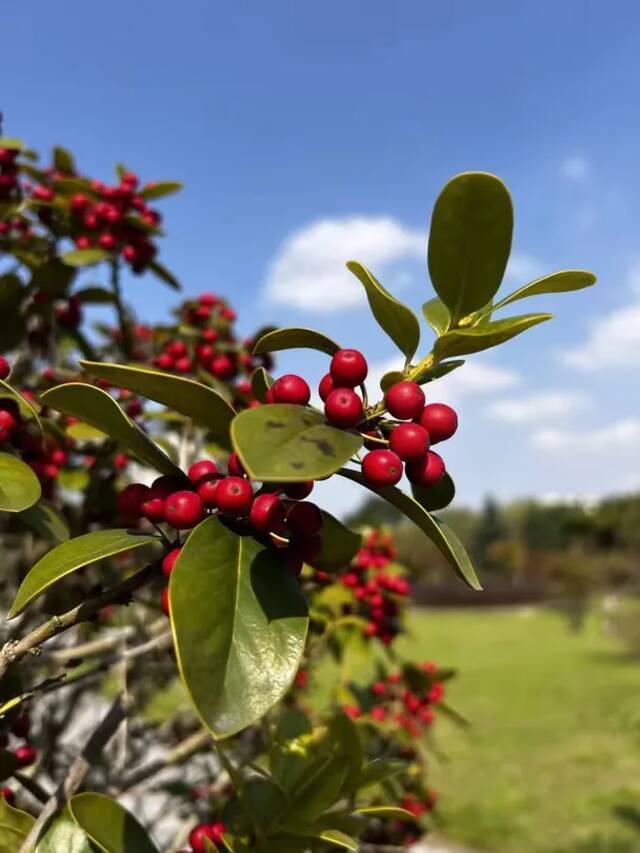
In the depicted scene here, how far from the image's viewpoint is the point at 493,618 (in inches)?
1291

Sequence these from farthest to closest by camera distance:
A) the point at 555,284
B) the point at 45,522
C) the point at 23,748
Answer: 1. the point at 23,748
2. the point at 45,522
3. the point at 555,284

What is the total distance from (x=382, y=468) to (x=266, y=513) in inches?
6.0

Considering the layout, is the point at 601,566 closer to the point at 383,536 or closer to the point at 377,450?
the point at 383,536

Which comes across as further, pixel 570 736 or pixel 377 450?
pixel 570 736

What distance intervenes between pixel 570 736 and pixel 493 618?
22.6 m

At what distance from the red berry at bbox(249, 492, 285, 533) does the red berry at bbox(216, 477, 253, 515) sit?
0.04 feet

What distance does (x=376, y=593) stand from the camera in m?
2.77

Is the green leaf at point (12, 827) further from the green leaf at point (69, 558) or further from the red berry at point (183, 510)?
the red berry at point (183, 510)

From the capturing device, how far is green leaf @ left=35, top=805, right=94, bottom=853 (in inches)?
Answer: 44.9

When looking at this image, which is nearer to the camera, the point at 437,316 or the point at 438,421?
the point at 438,421

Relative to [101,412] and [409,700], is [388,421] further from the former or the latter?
[409,700]

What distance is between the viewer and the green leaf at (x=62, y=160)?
8.81 ft

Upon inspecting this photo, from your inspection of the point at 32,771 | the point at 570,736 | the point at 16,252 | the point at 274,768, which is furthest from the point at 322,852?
the point at 570,736

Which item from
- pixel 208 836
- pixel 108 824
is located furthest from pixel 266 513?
pixel 208 836
